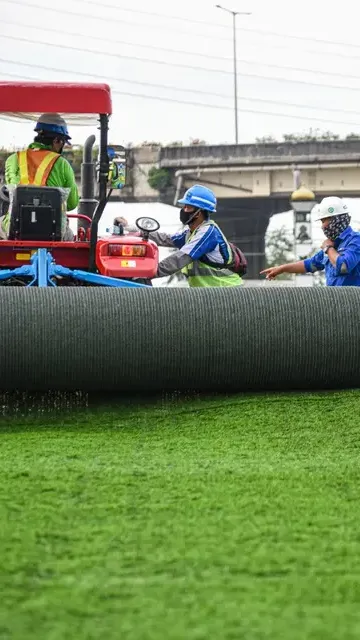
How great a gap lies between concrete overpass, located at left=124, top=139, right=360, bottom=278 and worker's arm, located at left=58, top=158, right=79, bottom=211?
1465 inches

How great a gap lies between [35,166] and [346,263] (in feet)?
7.59

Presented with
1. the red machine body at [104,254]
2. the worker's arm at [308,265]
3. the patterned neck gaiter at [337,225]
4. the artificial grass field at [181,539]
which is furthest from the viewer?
the worker's arm at [308,265]

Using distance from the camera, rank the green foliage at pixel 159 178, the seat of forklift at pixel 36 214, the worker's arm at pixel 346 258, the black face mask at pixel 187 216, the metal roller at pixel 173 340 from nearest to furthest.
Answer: the metal roller at pixel 173 340 → the seat of forklift at pixel 36 214 → the worker's arm at pixel 346 258 → the black face mask at pixel 187 216 → the green foliage at pixel 159 178

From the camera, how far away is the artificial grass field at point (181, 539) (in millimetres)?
2506

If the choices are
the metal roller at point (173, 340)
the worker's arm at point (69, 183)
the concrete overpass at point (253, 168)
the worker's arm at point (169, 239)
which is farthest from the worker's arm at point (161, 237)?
Answer: the concrete overpass at point (253, 168)

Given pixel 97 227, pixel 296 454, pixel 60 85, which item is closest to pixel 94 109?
pixel 60 85

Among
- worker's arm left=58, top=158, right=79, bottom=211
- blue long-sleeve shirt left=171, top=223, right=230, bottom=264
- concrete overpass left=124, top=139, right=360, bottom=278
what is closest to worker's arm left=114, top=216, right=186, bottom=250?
blue long-sleeve shirt left=171, top=223, right=230, bottom=264

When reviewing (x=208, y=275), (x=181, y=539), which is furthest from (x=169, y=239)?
(x=181, y=539)

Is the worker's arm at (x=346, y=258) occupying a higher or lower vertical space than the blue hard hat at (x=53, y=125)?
lower

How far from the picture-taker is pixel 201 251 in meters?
8.30

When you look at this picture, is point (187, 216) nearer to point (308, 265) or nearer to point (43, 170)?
point (308, 265)

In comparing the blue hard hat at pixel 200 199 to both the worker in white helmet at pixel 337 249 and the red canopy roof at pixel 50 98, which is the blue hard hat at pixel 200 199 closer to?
the worker in white helmet at pixel 337 249

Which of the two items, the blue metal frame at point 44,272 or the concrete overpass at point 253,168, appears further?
the concrete overpass at point 253,168

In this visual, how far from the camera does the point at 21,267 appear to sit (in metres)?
7.61
